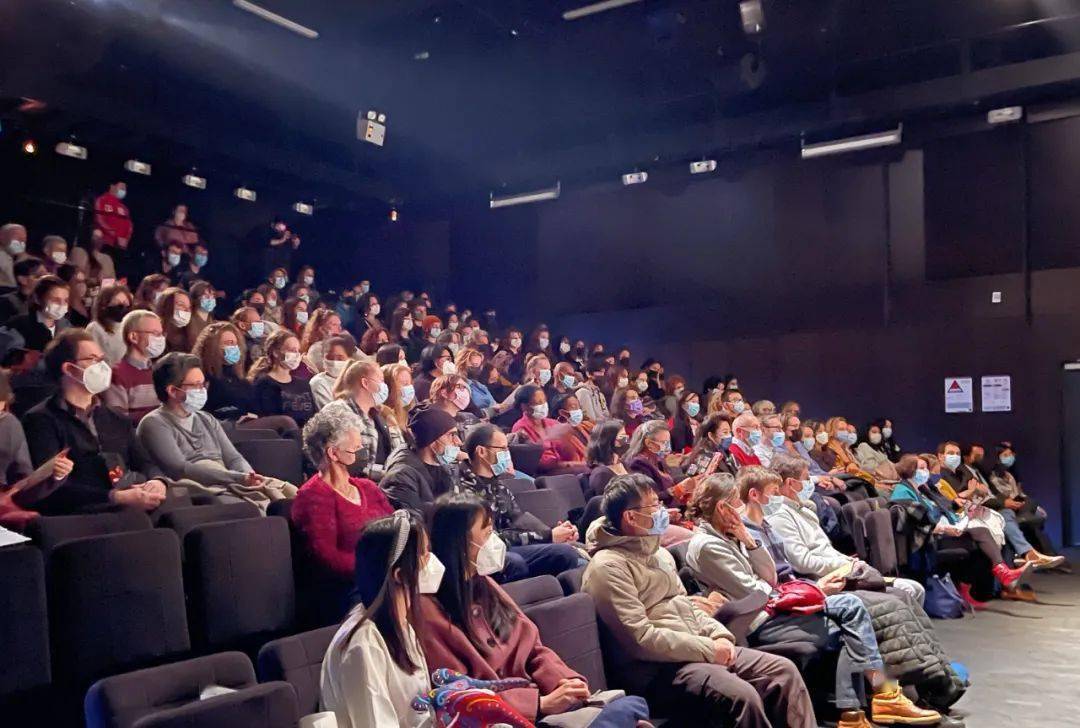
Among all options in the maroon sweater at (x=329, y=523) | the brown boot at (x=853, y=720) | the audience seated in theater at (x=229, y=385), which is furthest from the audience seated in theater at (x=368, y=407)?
the brown boot at (x=853, y=720)

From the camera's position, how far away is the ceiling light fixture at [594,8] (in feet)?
25.5

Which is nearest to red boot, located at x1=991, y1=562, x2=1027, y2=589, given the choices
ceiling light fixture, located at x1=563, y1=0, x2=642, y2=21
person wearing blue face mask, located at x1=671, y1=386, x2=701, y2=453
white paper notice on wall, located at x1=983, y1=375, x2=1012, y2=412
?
person wearing blue face mask, located at x1=671, y1=386, x2=701, y2=453

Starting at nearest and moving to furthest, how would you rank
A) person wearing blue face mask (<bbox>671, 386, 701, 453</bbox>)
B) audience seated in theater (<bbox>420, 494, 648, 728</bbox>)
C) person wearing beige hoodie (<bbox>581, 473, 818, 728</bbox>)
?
audience seated in theater (<bbox>420, 494, 648, 728</bbox>) < person wearing beige hoodie (<bbox>581, 473, 818, 728</bbox>) < person wearing blue face mask (<bbox>671, 386, 701, 453</bbox>)

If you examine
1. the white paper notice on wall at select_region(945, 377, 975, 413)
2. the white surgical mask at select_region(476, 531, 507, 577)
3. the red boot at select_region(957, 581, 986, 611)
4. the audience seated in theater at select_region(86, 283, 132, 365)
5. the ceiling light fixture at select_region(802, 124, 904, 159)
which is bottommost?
the red boot at select_region(957, 581, 986, 611)

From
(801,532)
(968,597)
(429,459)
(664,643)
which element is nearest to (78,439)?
(429,459)

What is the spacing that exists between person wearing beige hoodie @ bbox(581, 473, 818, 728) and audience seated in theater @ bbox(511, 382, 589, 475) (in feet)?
7.00

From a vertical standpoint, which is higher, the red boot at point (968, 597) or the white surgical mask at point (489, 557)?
the white surgical mask at point (489, 557)

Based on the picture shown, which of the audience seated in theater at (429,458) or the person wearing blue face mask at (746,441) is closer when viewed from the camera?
the audience seated in theater at (429,458)

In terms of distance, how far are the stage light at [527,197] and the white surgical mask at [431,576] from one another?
30.8 ft

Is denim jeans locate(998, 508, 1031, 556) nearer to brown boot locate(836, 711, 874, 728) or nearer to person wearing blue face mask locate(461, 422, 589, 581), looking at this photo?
brown boot locate(836, 711, 874, 728)

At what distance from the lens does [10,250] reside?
652 cm

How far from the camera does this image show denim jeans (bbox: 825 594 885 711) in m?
3.56

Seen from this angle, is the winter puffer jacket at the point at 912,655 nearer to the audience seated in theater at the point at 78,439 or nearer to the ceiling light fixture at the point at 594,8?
the audience seated in theater at the point at 78,439

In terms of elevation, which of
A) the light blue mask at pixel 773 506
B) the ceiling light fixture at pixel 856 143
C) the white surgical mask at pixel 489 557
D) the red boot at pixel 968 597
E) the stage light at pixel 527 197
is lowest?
the red boot at pixel 968 597
